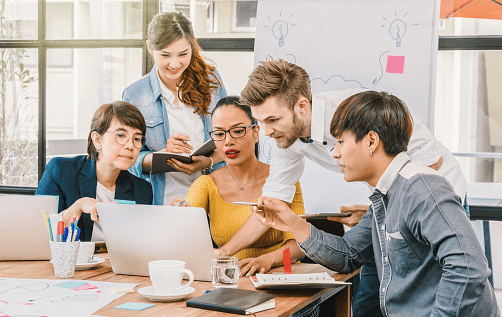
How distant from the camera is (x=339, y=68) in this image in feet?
9.58

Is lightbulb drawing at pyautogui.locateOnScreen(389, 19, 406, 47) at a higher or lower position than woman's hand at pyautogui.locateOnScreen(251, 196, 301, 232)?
higher

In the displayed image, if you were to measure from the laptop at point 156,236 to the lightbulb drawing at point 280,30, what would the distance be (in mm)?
1721

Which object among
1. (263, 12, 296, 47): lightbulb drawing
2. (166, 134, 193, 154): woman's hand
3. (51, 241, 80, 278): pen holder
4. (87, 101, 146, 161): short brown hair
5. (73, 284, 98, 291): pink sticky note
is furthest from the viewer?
(263, 12, 296, 47): lightbulb drawing

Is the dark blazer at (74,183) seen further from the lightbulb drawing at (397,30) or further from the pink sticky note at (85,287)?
the lightbulb drawing at (397,30)

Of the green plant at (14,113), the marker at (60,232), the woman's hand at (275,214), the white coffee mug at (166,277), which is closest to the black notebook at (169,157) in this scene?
the woman's hand at (275,214)

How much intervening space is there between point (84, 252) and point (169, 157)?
2.68ft

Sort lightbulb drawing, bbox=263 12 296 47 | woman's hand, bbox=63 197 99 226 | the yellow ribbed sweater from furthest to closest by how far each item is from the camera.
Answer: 1. lightbulb drawing, bbox=263 12 296 47
2. the yellow ribbed sweater
3. woman's hand, bbox=63 197 99 226

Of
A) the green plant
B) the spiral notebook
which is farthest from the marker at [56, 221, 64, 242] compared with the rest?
the green plant

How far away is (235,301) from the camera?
1.30 m

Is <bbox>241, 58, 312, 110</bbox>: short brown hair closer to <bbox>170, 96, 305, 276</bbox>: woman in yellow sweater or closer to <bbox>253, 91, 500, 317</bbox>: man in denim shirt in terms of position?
<bbox>170, 96, 305, 276</bbox>: woman in yellow sweater

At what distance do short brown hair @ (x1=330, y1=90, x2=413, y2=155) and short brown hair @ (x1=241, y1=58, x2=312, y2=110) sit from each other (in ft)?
2.07

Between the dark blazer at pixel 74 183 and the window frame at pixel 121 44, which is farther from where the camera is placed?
the window frame at pixel 121 44

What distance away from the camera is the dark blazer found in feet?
7.20

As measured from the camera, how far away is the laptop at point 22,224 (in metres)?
1.77
